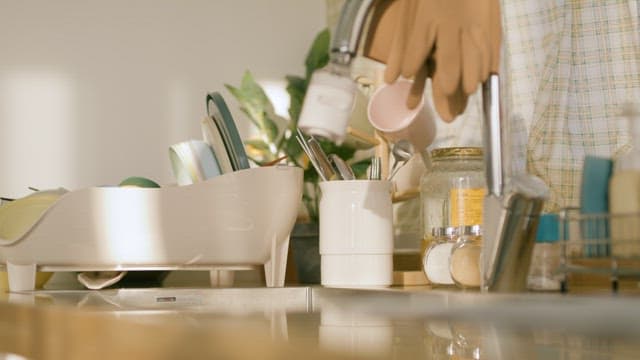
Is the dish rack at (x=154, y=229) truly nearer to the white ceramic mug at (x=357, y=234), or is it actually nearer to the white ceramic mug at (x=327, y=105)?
the white ceramic mug at (x=357, y=234)

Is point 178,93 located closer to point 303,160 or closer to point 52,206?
point 303,160

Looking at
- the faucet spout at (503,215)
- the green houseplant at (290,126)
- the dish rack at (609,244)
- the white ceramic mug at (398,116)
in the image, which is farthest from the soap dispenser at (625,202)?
the green houseplant at (290,126)

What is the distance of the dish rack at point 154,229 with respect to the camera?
139 centimetres

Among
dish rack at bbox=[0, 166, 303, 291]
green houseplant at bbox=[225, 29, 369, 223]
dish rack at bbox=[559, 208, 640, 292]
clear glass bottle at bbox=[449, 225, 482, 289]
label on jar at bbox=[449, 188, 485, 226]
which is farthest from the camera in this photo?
green houseplant at bbox=[225, 29, 369, 223]

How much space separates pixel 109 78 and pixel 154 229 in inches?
25.9

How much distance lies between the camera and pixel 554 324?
0.34 metres

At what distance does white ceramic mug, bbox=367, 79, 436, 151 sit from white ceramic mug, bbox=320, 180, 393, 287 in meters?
0.14

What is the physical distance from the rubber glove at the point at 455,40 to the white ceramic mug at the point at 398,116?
23cm

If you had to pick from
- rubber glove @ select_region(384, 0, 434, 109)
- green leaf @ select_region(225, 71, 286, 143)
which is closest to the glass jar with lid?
rubber glove @ select_region(384, 0, 434, 109)

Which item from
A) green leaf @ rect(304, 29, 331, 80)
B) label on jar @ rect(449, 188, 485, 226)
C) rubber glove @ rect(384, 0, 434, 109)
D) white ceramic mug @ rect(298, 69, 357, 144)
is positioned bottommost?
label on jar @ rect(449, 188, 485, 226)

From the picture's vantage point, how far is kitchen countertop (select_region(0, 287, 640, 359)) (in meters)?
0.35

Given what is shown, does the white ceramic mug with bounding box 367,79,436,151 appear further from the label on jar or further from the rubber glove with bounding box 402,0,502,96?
the rubber glove with bounding box 402,0,502,96

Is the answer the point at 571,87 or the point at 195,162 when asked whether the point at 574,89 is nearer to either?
the point at 571,87

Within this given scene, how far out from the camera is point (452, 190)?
49.7 inches
